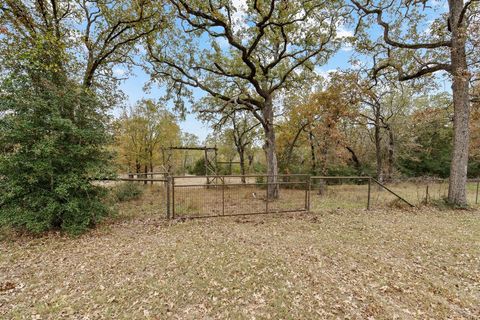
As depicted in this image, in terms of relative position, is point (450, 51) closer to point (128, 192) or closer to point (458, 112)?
point (458, 112)

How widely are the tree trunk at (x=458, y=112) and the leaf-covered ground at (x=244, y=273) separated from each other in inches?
109

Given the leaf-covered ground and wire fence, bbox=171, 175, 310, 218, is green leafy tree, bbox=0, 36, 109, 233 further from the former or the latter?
wire fence, bbox=171, 175, 310, 218

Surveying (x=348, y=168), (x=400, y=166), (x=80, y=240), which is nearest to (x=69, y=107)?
(x=80, y=240)

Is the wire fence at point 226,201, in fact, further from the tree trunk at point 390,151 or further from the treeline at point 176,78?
the tree trunk at point 390,151

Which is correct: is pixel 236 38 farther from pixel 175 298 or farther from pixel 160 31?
pixel 175 298

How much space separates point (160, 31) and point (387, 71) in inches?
423

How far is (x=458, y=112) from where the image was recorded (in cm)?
786

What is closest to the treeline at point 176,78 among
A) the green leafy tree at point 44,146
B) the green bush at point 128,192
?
the green leafy tree at point 44,146

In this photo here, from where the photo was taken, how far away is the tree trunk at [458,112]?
7547mm

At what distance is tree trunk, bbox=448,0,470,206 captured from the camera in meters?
7.55

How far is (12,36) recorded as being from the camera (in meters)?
5.52

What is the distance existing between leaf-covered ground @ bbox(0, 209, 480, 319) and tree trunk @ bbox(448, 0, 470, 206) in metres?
2.77

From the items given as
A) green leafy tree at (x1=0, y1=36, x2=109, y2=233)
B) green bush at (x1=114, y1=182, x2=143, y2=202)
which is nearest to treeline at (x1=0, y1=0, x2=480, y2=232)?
green leafy tree at (x1=0, y1=36, x2=109, y2=233)

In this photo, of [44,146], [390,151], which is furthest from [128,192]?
[390,151]
